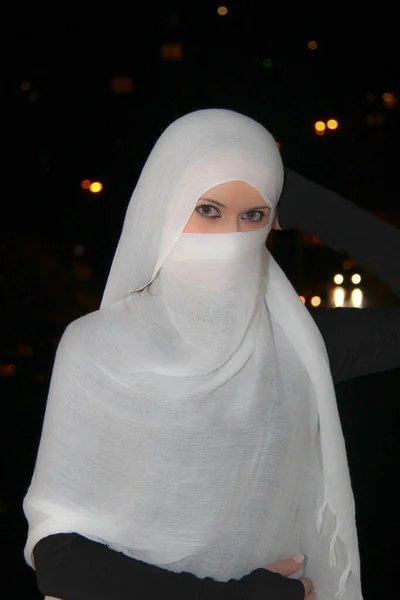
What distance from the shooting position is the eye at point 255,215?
1222mm

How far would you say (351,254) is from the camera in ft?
4.55

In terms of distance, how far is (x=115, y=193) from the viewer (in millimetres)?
2498

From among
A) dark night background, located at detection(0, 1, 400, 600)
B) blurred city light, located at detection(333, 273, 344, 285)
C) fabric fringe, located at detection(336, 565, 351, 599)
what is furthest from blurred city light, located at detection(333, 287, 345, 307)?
fabric fringe, located at detection(336, 565, 351, 599)

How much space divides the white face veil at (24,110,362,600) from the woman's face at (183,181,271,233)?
0.5 inches

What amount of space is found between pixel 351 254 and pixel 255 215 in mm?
234

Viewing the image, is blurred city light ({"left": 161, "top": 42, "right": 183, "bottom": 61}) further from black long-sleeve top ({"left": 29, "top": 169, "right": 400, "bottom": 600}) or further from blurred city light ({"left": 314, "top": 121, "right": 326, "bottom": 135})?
black long-sleeve top ({"left": 29, "top": 169, "right": 400, "bottom": 600})

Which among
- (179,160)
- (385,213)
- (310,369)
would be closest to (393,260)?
(310,369)

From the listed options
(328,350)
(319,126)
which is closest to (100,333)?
(328,350)

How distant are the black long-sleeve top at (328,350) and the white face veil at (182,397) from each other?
9 cm

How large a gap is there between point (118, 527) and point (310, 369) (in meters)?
0.37

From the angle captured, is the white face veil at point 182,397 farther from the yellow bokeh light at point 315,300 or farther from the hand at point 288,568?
the yellow bokeh light at point 315,300

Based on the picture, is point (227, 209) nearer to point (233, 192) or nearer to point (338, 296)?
point (233, 192)

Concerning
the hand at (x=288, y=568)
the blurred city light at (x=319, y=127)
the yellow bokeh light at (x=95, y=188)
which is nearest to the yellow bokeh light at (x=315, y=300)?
the blurred city light at (x=319, y=127)

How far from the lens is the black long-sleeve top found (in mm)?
1086
